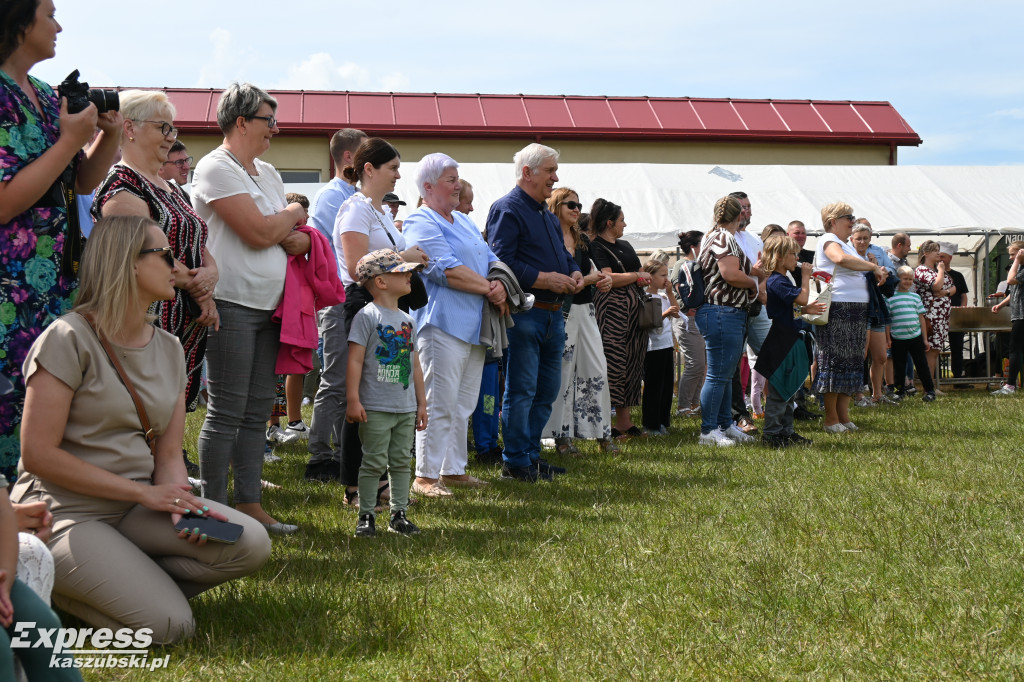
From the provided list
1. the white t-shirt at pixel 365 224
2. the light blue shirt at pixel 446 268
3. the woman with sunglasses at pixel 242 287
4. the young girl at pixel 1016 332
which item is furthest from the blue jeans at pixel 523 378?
the young girl at pixel 1016 332

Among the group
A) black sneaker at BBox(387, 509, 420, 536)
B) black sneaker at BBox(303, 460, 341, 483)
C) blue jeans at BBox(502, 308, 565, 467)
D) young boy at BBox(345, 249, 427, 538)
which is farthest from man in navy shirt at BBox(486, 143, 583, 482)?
black sneaker at BBox(387, 509, 420, 536)

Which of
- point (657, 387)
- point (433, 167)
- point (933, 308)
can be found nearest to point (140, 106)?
point (433, 167)

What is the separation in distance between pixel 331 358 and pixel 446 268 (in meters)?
0.95

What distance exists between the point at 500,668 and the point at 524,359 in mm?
3656

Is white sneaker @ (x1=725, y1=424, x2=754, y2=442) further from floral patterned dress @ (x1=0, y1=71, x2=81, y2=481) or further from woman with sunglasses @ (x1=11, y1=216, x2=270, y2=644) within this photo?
floral patterned dress @ (x1=0, y1=71, x2=81, y2=481)

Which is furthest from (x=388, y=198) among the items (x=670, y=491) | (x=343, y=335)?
(x=670, y=491)

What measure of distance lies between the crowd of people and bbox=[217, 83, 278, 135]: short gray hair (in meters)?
0.01

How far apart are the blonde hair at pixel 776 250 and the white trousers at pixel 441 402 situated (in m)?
3.31

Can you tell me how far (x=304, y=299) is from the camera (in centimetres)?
482

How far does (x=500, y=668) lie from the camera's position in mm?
2988

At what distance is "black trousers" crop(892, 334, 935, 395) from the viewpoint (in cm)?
1249

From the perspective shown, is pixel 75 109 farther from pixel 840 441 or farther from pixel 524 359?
pixel 840 441

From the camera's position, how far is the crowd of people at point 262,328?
3211mm

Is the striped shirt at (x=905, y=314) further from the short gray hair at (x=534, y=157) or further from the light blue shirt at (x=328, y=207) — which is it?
the light blue shirt at (x=328, y=207)
